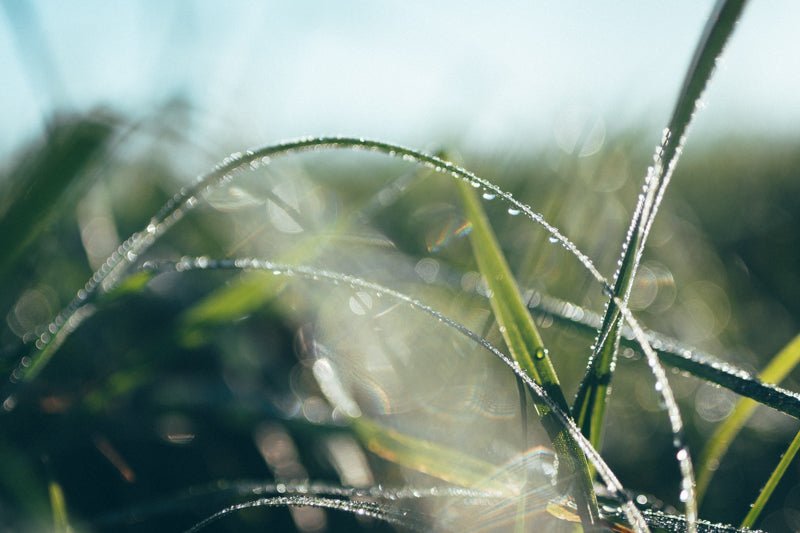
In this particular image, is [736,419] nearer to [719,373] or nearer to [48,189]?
[719,373]

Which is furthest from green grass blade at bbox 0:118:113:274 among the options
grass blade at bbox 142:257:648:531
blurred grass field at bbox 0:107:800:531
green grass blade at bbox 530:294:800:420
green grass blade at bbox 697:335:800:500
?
green grass blade at bbox 697:335:800:500

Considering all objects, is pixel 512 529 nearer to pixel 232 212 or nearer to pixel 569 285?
pixel 569 285

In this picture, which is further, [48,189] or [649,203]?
Answer: [48,189]

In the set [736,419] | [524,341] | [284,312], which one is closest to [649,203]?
[524,341]

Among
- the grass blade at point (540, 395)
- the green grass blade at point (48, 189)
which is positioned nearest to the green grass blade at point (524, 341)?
the grass blade at point (540, 395)

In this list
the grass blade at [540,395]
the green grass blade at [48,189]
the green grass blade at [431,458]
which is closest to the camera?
the grass blade at [540,395]

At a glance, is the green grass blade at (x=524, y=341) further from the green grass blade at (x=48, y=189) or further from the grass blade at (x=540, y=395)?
the green grass blade at (x=48, y=189)

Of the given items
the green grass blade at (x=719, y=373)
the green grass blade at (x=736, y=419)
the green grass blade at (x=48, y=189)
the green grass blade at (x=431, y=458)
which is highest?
the green grass blade at (x=48, y=189)
